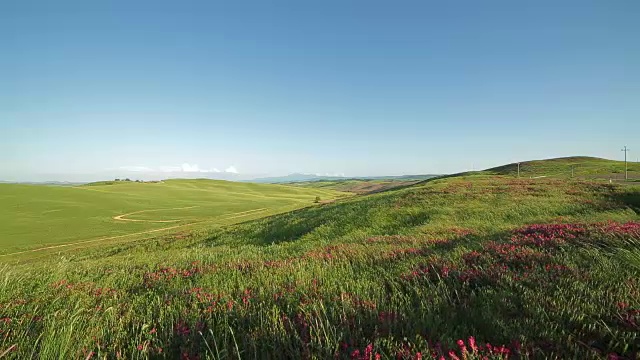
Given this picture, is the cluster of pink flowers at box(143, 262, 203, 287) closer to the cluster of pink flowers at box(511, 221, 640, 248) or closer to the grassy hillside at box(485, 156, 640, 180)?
the cluster of pink flowers at box(511, 221, 640, 248)

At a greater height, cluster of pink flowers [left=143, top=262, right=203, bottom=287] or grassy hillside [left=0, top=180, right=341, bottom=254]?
cluster of pink flowers [left=143, top=262, right=203, bottom=287]

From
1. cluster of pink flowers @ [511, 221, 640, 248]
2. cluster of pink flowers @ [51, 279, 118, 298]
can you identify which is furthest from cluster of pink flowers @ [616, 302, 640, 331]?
cluster of pink flowers @ [51, 279, 118, 298]

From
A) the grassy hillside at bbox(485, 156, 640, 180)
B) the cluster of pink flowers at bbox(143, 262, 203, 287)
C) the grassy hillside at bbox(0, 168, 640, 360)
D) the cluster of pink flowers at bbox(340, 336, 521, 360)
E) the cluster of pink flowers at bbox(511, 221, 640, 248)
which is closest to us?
the cluster of pink flowers at bbox(340, 336, 521, 360)

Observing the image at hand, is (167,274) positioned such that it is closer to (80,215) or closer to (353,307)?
(353,307)

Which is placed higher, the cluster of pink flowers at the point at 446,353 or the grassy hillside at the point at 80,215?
the cluster of pink flowers at the point at 446,353

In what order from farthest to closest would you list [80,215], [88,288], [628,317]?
[80,215], [88,288], [628,317]

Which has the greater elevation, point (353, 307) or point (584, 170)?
point (584, 170)

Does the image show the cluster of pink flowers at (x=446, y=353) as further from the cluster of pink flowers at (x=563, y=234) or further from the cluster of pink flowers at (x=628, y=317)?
the cluster of pink flowers at (x=563, y=234)

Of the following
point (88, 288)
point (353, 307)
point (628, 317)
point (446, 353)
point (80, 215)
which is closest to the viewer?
point (446, 353)

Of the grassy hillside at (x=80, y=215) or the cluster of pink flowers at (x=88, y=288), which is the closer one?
the cluster of pink flowers at (x=88, y=288)

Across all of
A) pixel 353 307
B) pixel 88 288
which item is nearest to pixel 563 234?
pixel 353 307

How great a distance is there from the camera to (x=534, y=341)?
277 cm

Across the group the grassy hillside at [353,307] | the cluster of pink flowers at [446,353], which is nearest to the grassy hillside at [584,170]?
the grassy hillside at [353,307]

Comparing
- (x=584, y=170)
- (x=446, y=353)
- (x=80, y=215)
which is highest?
(x=584, y=170)
